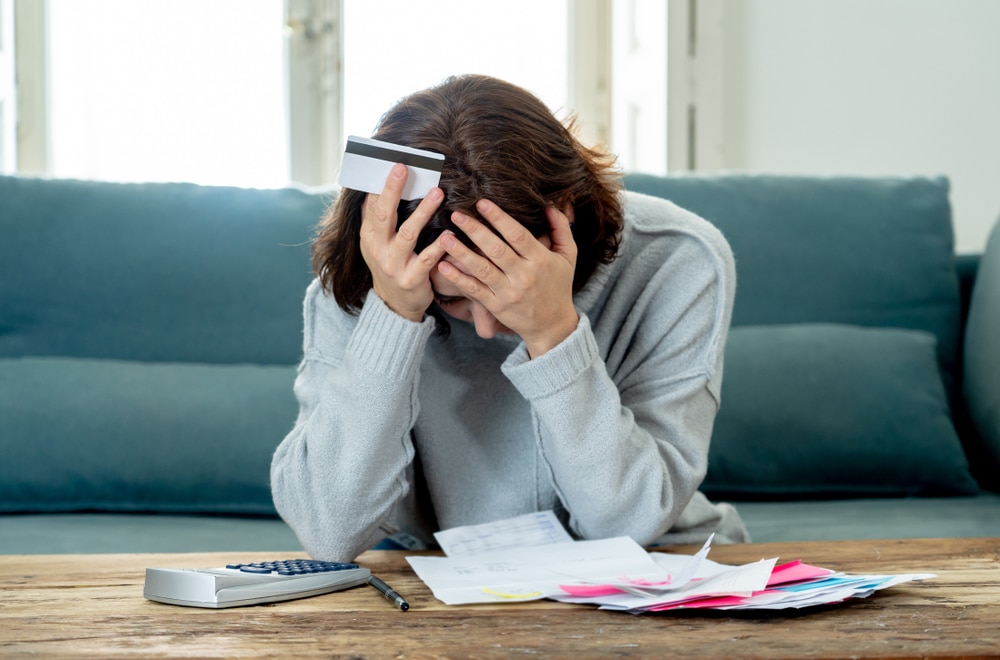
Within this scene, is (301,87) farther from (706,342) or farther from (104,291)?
(706,342)

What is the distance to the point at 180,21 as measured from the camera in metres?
2.59

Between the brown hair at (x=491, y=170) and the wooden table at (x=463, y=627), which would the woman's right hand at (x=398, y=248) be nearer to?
the brown hair at (x=491, y=170)

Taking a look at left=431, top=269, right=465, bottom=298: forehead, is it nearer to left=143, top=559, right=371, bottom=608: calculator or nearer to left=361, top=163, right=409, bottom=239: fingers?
left=361, top=163, right=409, bottom=239: fingers

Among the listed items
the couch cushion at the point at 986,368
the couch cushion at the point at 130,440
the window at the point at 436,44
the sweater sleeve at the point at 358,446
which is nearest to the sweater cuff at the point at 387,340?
the sweater sleeve at the point at 358,446

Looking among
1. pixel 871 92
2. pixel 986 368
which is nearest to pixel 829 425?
pixel 986 368

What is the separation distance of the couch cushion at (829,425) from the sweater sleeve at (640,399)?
469 millimetres

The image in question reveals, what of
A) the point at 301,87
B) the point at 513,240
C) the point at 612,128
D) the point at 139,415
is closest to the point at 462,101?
the point at 513,240

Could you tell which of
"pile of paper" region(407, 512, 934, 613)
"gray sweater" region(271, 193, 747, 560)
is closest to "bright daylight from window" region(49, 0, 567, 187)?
"gray sweater" region(271, 193, 747, 560)

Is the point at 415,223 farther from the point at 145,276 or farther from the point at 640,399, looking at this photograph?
the point at 145,276

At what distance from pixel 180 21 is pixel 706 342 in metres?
2.07

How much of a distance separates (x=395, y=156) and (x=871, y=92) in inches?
76.7

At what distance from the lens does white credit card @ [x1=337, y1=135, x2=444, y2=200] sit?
82 centimetres

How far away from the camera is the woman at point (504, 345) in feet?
2.88

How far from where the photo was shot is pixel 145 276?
5.47 ft
